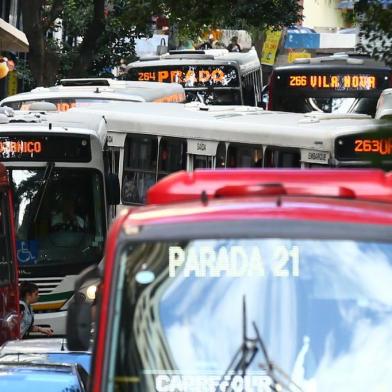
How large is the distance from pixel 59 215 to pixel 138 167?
2.52 meters

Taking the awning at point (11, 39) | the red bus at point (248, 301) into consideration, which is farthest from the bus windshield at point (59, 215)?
the awning at point (11, 39)

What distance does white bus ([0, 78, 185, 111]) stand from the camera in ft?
68.7

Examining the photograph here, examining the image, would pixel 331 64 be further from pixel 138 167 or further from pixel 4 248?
pixel 4 248

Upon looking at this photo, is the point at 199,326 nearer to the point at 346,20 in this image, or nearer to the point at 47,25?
the point at 346,20

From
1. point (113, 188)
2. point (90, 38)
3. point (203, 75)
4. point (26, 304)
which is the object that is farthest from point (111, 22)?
point (26, 304)

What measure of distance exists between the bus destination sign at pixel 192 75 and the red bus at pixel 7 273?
1540 cm

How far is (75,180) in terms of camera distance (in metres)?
15.1

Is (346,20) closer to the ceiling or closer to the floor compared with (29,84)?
closer to the ceiling

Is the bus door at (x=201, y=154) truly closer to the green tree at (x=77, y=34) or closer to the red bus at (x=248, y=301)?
the green tree at (x=77, y=34)

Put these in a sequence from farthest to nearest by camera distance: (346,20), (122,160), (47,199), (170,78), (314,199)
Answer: (170,78) → (122,160) → (47,199) → (314,199) → (346,20)

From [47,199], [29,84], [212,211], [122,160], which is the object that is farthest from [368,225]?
[29,84]

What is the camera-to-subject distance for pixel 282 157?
50.0ft

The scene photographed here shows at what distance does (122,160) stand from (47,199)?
2643 millimetres

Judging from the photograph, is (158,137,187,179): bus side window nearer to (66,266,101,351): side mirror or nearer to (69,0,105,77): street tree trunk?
(66,266,101,351): side mirror
